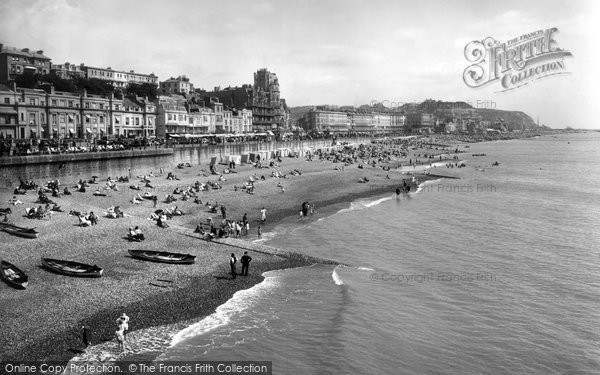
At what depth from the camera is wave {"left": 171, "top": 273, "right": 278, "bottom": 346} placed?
16.5 m

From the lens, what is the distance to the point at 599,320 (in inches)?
763

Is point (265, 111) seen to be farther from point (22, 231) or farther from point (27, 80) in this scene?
point (22, 231)

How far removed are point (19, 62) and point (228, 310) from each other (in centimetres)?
9927

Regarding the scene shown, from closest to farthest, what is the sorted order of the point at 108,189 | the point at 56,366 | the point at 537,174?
the point at 56,366 → the point at 108,189 → the point at 537,174

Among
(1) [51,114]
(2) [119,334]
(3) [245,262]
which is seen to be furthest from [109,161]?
(2) [119,334]

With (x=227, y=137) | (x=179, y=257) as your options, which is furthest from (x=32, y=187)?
(x=227, y=137)

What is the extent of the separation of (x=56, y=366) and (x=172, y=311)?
470cm

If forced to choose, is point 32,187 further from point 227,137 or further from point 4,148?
point 227,137

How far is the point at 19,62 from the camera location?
96.2 m

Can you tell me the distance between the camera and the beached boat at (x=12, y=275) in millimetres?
18125

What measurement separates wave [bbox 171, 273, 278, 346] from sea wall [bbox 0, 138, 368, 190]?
2681 centimetres

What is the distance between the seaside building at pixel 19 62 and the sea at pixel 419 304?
81.8 metres

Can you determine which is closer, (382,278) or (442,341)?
(442,341)

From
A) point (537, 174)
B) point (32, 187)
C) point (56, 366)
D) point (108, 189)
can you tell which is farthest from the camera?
point (537, 174)
